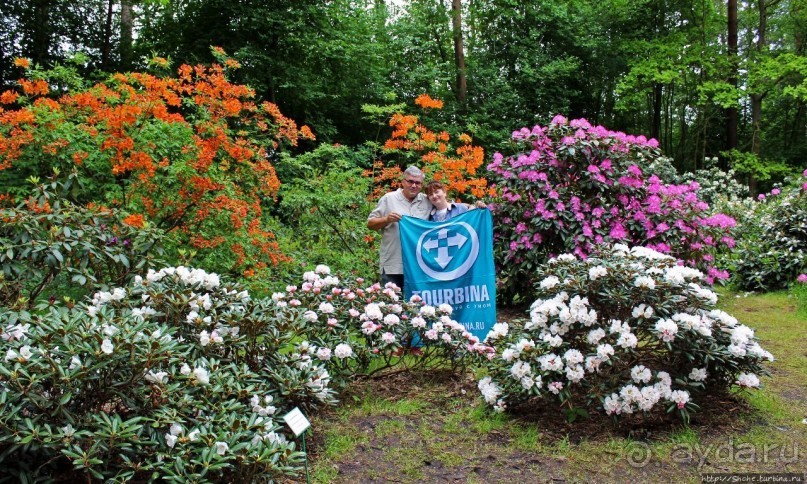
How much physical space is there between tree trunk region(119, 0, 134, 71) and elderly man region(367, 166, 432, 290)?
8899 millimetres

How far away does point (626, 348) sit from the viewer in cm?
283

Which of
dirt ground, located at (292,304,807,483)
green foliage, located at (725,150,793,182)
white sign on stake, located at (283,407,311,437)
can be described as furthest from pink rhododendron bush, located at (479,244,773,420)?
green foliage, located at (725,150,793,182)

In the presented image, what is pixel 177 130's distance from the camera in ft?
13.4

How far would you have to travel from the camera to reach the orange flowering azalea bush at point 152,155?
384cm

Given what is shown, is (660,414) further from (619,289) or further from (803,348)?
(803,348)

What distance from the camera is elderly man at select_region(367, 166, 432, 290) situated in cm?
446

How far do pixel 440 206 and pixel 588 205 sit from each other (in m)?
1.62

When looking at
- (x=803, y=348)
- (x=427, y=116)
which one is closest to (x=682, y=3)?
(x=427, y=116)

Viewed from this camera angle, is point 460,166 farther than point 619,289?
Yes

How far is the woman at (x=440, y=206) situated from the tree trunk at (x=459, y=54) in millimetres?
9719

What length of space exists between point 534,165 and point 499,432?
3171mm

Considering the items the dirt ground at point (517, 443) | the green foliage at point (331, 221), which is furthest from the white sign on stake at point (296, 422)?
the green foliage at point (331, 221)

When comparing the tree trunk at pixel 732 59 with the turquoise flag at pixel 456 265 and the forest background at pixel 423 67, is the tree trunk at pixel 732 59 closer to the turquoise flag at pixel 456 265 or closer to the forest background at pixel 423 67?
the forest background at pixel 423 67

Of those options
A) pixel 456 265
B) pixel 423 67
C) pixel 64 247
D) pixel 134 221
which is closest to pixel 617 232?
pixel 456 265
